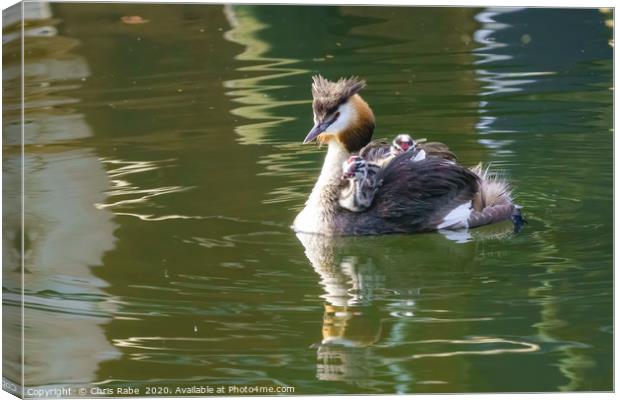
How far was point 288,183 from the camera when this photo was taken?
29.7 ft

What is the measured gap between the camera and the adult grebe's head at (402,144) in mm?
8547

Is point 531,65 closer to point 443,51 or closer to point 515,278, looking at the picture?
point 443,51

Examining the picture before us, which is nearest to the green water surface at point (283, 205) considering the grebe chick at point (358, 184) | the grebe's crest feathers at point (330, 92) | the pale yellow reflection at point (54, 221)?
the pale yellow reflection at point (54, 221)

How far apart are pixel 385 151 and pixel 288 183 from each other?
2.03 feet

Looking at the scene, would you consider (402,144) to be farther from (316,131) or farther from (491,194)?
(491,194)

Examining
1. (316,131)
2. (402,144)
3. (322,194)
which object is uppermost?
(316,131)

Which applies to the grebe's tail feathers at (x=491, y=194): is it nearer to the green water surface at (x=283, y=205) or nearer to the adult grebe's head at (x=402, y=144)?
the green water surface at (x=283, y=205)

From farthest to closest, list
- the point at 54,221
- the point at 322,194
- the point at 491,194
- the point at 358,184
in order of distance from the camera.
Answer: the point at 491,194
the point at 322,194
the point at 358,184
the point at 54,221

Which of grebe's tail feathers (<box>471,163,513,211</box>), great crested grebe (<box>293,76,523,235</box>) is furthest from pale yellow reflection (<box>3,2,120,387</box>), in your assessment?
grebe's tail feathers (<box>471,163,513,211</box>)

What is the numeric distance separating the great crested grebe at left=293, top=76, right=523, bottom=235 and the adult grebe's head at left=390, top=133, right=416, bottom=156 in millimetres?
45

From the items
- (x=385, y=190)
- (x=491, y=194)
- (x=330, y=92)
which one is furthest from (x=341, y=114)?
(x=491, y=194)

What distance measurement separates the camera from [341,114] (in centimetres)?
854

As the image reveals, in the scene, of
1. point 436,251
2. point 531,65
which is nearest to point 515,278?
point 436,251

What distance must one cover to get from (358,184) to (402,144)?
327mm
